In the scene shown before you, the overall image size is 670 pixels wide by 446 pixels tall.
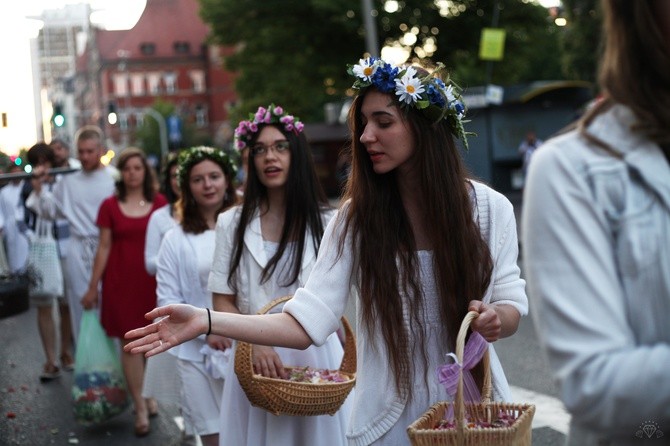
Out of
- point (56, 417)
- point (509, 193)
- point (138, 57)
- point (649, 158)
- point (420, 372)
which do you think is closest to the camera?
point (649, 158)

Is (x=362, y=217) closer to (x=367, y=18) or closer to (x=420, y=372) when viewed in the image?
(x=420, y=372)

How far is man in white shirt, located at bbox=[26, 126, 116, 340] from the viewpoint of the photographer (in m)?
10.3

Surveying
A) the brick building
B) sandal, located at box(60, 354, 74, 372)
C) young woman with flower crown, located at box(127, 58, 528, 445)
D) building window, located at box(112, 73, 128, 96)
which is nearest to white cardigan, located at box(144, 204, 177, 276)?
sandal, located at box(60, 354, 74, 372)

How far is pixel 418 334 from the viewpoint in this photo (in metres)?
3.40

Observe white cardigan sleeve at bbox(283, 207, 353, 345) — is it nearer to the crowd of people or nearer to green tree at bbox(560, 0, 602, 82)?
the crowd of people

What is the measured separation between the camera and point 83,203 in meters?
10.3

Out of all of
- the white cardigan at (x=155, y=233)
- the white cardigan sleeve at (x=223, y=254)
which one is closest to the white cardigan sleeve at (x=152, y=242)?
the white cardigan at (x=155, y=233)

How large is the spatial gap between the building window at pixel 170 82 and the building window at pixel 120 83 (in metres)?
4.17

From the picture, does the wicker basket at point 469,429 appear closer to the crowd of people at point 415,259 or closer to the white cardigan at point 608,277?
the crowd of people at point 415,259

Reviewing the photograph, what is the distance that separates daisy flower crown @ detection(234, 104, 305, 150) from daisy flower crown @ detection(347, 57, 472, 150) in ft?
6.57

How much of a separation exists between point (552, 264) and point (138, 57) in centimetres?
12164

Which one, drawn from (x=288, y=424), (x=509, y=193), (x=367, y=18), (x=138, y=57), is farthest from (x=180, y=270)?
(x=138, y=57)

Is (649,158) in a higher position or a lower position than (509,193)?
higher

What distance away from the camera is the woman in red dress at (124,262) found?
879cm
